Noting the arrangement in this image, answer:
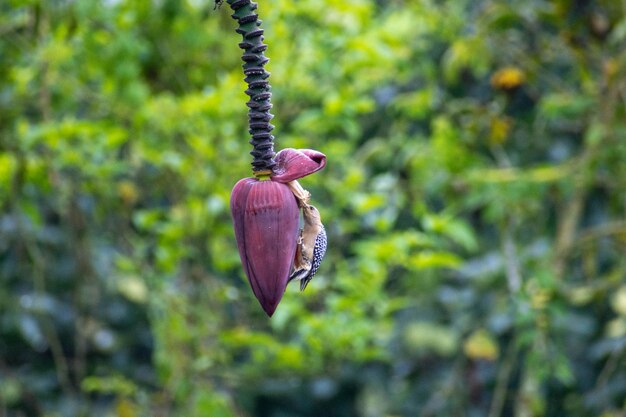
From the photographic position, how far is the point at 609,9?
2.61m

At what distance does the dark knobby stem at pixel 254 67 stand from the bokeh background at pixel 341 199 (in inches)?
57.9

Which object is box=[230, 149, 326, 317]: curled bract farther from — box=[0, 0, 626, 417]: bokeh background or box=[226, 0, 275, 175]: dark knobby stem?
box=[0, 0, 626, 417]: bokeh background

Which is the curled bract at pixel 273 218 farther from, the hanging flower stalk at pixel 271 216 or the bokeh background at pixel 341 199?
the bokeh background at pixel 341 199

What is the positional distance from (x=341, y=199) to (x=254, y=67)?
1.79m

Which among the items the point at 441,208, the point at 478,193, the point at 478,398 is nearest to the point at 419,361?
the point at 478,398

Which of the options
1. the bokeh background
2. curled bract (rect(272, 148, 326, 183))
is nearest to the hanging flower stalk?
curled bract (rect(272, 148, 326, 183))

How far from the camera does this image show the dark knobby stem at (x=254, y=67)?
700 mm

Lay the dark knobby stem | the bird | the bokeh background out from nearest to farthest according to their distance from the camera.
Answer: the dark knobby stem, the bird, the bokeh background

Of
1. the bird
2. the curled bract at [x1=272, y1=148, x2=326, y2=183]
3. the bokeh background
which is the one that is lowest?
the bird

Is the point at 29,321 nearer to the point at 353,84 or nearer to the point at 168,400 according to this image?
the point at 168,400

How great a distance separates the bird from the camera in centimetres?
81

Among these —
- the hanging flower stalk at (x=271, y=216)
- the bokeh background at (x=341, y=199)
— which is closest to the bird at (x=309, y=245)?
the hanging flower stalk at (x=271, y=216)

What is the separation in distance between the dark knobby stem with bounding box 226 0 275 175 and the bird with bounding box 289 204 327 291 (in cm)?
10

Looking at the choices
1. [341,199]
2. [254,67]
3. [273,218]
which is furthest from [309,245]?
[341,199]
